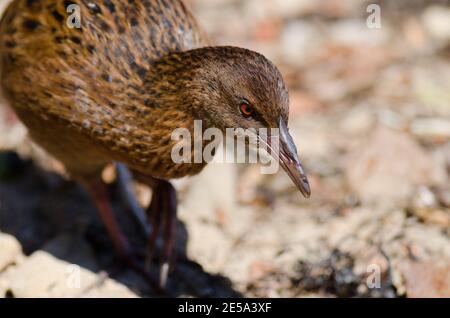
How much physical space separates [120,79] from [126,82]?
4cm

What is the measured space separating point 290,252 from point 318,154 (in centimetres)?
127

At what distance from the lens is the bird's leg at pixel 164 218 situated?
5848 millimetres

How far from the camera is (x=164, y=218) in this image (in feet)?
19.6

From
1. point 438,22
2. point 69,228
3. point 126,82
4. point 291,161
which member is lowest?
point 69,228

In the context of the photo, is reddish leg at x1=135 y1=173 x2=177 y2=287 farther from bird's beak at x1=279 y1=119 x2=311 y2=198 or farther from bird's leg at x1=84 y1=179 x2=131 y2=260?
bird's beak at x1=279 y1=119 x2=311 y2=198

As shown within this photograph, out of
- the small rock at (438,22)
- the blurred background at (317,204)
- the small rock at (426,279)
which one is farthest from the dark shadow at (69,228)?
the small rock at (438,22)

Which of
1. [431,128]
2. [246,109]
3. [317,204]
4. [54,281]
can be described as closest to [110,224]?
[54,281]

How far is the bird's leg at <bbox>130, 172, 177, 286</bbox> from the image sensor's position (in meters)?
5.85

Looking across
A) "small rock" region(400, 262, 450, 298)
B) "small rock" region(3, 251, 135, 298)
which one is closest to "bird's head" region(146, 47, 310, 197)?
"small rock" region(400, 262, 450, 298)

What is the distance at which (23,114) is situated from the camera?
5.67 m

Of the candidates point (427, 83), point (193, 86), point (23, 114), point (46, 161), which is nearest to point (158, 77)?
point (193, 86)

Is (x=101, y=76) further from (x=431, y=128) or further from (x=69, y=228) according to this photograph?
(x=431, y=128)
